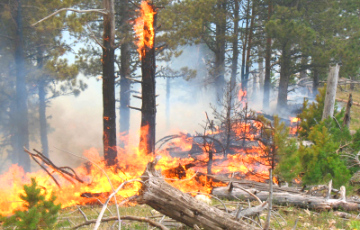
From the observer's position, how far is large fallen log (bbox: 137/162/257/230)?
137 inches

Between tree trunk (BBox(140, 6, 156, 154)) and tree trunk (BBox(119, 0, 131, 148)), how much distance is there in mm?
6384

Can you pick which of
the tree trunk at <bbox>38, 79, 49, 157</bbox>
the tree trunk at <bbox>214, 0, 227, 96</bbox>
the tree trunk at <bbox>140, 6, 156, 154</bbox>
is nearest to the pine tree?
the tree trunk at <bbox>140, 6, 156, 154</bbox>

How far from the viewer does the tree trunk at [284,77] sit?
70.8ft

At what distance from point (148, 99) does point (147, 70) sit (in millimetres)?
1138

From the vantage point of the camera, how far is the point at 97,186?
29.6 feet

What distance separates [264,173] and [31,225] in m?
7.00

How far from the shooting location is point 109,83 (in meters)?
11.5

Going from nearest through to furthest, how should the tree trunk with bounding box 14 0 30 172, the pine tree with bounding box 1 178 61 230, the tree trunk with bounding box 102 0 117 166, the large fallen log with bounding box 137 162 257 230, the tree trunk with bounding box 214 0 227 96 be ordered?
1. the large fallen log with bounding box 137 162 257 230
2. the pine tree with bounding box 1 178 61 230
3. the tree trunk with bounding box 102 0 117 166
4. the tree trunk with bounding box 14 0 30 172
5. the tree trunk with bounding box 214 0 227 96

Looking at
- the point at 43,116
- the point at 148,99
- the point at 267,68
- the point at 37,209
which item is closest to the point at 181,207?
the point at 37,209

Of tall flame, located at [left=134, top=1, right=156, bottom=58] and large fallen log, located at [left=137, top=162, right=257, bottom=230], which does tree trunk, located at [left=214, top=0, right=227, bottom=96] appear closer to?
tall flame, located at [left=134, top=1, right=156, bottom=58]

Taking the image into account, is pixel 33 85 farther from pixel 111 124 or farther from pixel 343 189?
pixel 343 189

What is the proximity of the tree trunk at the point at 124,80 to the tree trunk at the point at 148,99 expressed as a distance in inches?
251

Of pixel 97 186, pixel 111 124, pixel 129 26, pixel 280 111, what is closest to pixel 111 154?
pixel 111 124

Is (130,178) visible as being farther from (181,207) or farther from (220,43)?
(220,43)
